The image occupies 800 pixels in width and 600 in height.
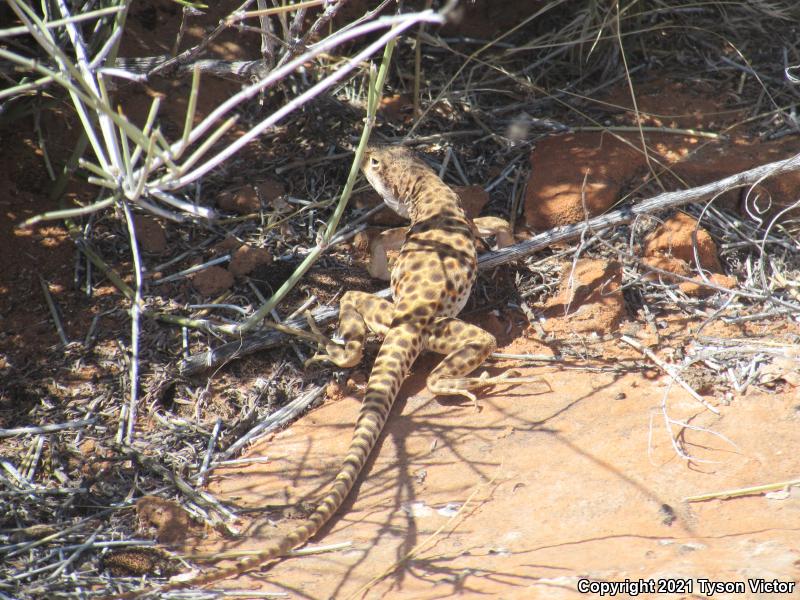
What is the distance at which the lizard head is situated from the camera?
572cm

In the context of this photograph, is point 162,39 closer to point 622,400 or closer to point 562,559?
point 622,400

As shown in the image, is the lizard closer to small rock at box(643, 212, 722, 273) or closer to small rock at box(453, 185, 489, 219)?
small rock at box(453, 185, 489, 219)

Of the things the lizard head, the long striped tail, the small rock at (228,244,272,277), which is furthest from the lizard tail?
the lizard head

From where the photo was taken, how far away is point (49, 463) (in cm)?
422

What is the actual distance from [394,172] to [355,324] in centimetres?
138

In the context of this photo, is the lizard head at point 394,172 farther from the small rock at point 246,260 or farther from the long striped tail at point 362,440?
the long striped tail at point 362,440

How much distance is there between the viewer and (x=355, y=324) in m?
4.95

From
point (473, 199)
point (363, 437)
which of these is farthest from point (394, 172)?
point (363, 437)

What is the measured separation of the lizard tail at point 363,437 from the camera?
11.6 ft

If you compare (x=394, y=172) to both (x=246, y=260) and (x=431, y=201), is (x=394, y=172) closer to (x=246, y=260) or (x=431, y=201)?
(x=431, y=201)

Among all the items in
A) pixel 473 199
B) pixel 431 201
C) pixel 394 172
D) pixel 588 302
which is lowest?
pixel 588 302

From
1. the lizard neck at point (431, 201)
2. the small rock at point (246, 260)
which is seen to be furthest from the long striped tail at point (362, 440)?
the small rock at point (246, 260)

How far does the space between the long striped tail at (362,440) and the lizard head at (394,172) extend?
1.29 metres

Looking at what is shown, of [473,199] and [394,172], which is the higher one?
[394,172]
